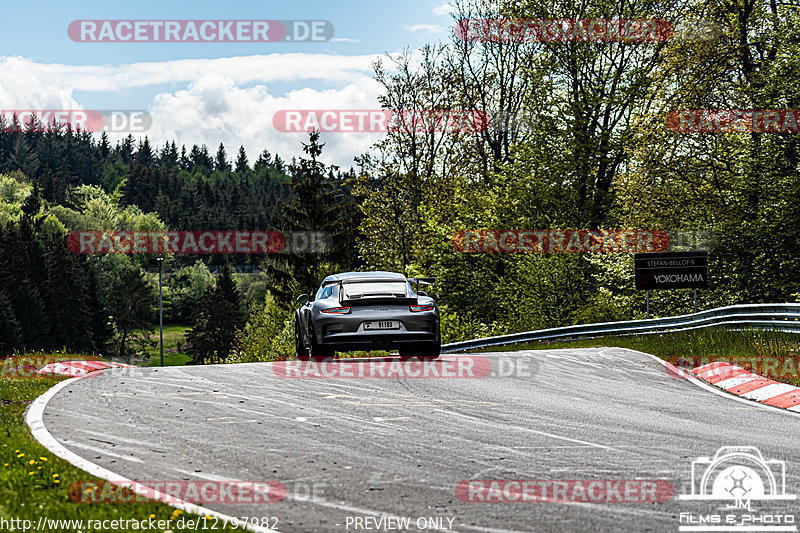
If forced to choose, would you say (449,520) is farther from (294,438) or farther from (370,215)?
(370,215)

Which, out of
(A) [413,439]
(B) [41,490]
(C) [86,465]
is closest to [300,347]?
(A) [413,439]

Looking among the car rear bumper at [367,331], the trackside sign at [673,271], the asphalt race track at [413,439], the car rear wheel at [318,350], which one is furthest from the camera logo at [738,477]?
the trackside sign at [673,271]

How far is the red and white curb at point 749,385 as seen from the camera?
10916 mm

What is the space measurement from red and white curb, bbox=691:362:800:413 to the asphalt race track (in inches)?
27.2

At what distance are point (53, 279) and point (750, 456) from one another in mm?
88642

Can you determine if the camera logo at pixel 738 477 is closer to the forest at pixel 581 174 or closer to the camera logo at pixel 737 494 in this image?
the camera logo at pixel 737 494

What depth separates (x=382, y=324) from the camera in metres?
13.7

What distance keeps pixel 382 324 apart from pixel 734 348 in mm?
7653

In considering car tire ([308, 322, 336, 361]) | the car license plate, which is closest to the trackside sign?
the car license plate

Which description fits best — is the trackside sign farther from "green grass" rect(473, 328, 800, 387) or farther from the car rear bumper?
the car rear bumper

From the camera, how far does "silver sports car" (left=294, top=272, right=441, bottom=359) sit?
1368 centimetres

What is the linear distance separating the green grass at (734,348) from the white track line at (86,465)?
9900mm

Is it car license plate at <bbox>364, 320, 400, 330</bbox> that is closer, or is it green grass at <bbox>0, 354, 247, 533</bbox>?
green grass at <bbox>0, 354, 247, 533</bbox>

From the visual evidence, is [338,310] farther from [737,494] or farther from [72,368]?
[737,494]
